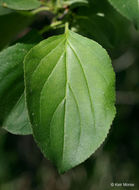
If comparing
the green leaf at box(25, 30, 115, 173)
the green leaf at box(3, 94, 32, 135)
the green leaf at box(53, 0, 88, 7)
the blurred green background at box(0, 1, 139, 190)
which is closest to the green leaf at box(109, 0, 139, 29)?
the green leaf at box(25, 30, 115, 173)

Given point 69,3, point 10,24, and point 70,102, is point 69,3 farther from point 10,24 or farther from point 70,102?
point 70,102

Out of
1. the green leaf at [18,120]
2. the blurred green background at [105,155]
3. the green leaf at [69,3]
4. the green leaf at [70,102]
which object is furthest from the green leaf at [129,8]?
the blurred green background at [105,155]

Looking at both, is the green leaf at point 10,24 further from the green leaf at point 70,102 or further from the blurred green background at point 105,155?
the blurred green background at point 105,155

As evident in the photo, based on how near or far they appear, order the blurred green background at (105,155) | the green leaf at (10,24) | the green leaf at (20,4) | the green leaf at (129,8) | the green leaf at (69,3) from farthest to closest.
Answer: the blurred green background at (105,155) → the green leaf at (10,24) → the green leaf at (69,3) → the green leaf at (20,4) → the green leaf at (129,8)

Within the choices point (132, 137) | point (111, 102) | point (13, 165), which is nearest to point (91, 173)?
point (132, 137)

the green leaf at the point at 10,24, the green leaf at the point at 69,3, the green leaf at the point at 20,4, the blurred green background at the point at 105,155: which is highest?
the green leaf at the point at 20,4
